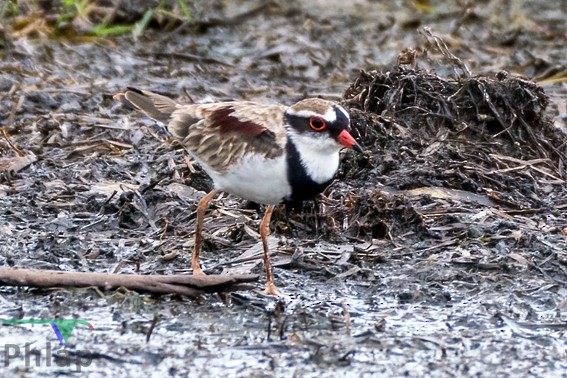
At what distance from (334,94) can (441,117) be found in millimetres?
2399

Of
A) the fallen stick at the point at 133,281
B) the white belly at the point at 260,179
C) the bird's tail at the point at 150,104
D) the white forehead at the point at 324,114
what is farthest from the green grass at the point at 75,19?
the fallen stick at the point at 133,281

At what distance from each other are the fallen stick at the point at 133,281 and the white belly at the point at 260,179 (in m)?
0.53

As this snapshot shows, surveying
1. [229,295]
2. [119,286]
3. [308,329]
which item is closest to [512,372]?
[308,329]

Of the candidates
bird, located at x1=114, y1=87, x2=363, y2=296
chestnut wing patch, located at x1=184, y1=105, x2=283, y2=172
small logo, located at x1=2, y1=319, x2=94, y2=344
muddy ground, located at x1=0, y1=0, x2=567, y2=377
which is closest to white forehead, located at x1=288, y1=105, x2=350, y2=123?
bird, located at x1=114, y1=87, x2=363, y2=296

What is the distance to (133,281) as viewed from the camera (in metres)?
6.90

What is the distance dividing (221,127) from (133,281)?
1.23 m

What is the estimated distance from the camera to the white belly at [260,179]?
6.93 meters

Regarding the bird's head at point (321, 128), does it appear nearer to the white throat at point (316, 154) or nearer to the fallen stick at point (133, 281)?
the white throat at point (316, 154)

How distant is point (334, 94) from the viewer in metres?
11.6

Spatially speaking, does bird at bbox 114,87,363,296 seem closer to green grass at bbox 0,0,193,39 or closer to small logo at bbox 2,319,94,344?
small logo at bbox 2,319,94,344

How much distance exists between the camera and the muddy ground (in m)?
6.51

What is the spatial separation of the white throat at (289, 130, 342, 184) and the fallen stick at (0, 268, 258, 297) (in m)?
0.74

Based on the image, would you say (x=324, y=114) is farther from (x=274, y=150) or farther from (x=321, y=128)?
(x=274, y=150)

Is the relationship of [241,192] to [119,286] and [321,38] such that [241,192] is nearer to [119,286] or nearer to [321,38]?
[119,286]
